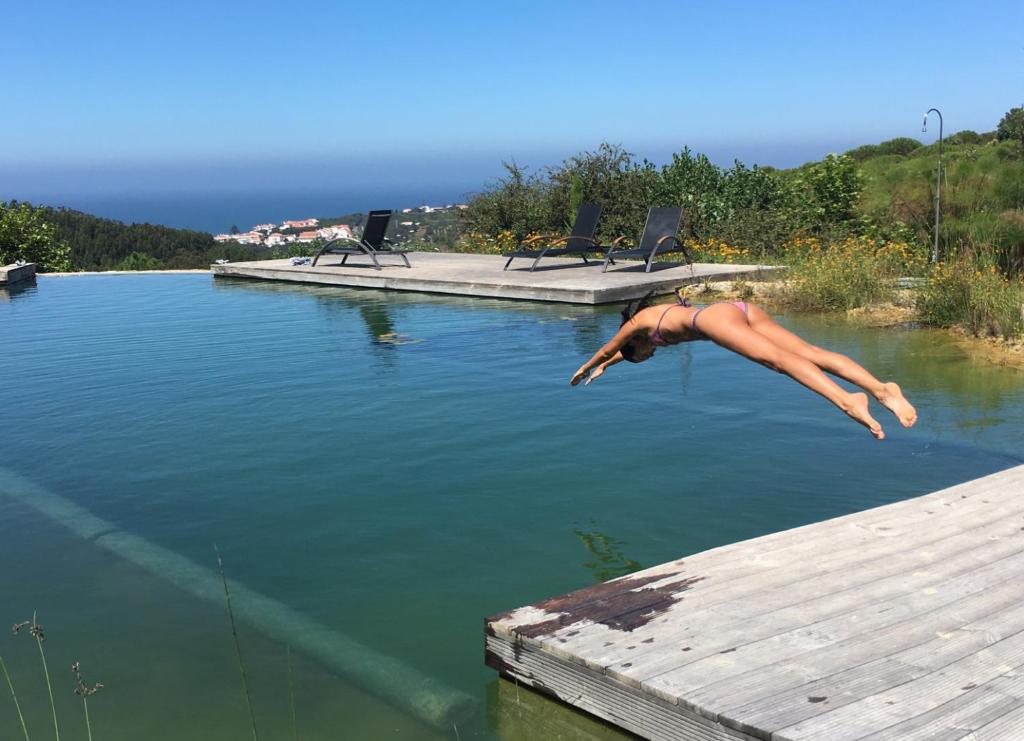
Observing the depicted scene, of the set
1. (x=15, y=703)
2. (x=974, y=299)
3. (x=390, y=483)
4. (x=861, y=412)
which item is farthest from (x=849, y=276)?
(x=15, y=703)

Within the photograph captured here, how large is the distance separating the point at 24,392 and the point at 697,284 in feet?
25.4

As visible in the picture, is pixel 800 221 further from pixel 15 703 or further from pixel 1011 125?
pixel 1011 125

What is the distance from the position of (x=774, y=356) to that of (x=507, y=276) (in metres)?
10.0

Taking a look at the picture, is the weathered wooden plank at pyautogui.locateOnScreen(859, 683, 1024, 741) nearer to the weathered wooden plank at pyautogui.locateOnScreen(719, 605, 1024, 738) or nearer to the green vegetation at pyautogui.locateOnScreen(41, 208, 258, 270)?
the weathered wooden plank at pyautogui.locateOnScreen(719, 605, 1024, 738)

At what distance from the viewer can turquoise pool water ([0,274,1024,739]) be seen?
3701mm

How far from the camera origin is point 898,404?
3803 millimetres

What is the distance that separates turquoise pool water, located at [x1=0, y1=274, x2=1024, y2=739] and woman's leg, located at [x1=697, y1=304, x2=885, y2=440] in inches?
46.8

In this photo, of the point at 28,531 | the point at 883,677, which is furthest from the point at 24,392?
the point at 883,677

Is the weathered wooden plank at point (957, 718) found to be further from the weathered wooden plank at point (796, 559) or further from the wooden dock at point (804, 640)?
the weathered wooden plank at point (796, 559)

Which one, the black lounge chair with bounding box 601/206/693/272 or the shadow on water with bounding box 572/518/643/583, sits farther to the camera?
the black lounge chair with bounding box 601/206/693/272

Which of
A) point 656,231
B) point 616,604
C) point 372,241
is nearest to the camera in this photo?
point 616,604

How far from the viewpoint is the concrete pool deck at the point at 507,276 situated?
12.3 meters

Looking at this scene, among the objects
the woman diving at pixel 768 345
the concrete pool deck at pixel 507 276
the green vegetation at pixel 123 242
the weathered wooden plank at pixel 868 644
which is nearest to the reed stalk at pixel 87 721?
the weathered wooden plank at pixel 868 644

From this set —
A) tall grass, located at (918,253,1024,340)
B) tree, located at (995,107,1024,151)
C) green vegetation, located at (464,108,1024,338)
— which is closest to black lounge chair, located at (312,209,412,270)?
green vegetation, located at (464,108,1024,338)
